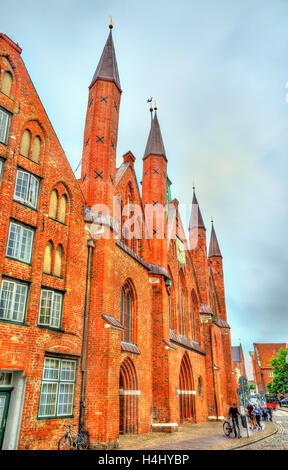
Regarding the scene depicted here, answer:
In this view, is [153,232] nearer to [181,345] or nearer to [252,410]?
[181,345]

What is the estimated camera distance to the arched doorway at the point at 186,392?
80.7 ft

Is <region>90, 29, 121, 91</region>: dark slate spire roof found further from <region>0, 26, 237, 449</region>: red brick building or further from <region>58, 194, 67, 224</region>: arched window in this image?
<region>58, 194, 67, 224</region>: arched window

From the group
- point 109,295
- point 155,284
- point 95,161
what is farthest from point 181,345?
point 95,161

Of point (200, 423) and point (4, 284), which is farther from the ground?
point (4, 284)

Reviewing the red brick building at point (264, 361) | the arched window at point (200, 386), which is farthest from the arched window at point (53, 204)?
the red brick building at point (264, 361)

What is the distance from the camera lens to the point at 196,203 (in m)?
37.1

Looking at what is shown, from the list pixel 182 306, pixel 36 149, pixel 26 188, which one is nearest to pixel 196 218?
pixel 182 306

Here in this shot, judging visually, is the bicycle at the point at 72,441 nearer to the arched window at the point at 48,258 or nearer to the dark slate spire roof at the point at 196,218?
the arched window at the point at 48,258

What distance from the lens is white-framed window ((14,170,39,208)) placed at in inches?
484

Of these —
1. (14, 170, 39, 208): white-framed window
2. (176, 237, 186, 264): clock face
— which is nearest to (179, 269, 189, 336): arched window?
(176, 237, 186, 264): clock face

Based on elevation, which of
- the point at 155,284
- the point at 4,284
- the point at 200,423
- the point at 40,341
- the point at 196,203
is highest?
the point at 196,203

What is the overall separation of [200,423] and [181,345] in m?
6.26

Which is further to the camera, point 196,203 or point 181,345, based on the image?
point 196,203

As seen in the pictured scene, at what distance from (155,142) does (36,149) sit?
43.6 ft
